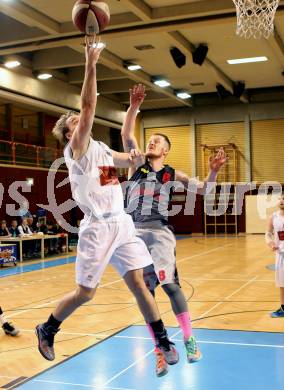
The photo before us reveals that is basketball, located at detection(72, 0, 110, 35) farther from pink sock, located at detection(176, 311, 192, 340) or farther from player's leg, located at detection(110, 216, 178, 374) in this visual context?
pink sock, located at detection(176, 311, 192, 340)

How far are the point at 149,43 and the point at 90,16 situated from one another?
43.8 feet

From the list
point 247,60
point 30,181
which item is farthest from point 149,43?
point 30,181

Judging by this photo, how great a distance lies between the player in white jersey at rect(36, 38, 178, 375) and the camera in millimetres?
4066

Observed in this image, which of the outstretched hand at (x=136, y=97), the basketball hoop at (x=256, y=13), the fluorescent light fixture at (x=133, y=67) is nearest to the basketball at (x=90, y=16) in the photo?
the outstretched hand at (x=136, y=97)

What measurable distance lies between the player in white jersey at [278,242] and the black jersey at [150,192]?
3.41 meters

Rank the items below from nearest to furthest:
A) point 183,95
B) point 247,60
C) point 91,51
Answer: point 91,51
point 247,60
point 183,95

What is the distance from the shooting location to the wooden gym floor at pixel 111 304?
6660 mm

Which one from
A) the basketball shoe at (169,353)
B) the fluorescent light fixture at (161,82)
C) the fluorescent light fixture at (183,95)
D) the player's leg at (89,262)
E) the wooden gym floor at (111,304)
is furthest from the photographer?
the fluorescent light fixture at (183,95)

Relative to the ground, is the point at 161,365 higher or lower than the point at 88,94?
lower

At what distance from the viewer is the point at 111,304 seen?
9250 mm

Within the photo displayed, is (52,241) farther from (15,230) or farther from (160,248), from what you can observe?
(160,248)

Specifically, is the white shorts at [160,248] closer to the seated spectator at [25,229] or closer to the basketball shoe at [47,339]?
the basketball shoe at [47,339]

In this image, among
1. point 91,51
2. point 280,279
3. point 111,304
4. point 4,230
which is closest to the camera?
point 91,51

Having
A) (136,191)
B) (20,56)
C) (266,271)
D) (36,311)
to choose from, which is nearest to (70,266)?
(266,271)
